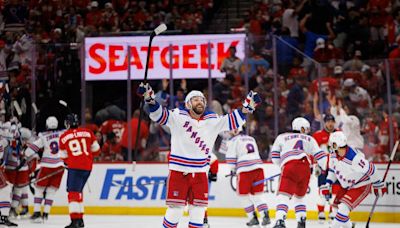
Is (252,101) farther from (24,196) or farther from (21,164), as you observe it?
(24,196)

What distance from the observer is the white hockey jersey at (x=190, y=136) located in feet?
29.6

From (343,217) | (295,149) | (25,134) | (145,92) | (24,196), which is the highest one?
(145,92)

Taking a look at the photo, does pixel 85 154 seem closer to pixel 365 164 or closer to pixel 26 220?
pixel 26 220

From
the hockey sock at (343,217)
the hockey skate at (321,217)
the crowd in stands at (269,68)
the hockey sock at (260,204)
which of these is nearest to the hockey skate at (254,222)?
the hockey sock at (260,204)

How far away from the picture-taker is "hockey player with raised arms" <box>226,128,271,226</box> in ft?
40.3

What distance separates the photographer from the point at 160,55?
574 inches

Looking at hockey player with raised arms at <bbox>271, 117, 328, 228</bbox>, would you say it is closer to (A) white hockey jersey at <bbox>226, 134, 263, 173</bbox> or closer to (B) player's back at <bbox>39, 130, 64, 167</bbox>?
(A) white hockey jersey at <bbox>226, 134, 263, 173</bbox>

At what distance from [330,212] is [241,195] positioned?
4.49ft

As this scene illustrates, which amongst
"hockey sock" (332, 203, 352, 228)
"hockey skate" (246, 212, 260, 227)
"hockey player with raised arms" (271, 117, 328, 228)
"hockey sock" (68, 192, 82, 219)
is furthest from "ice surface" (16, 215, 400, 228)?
"hockey sock" (332, 203, 352, 228)

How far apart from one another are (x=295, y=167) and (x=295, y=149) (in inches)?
9.2

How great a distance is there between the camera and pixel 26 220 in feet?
43.8

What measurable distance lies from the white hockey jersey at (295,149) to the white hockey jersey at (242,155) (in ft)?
3.19

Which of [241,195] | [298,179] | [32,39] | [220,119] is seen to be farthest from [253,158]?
[32,39]

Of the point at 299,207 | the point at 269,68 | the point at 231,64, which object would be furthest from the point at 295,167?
the point at 231,64
